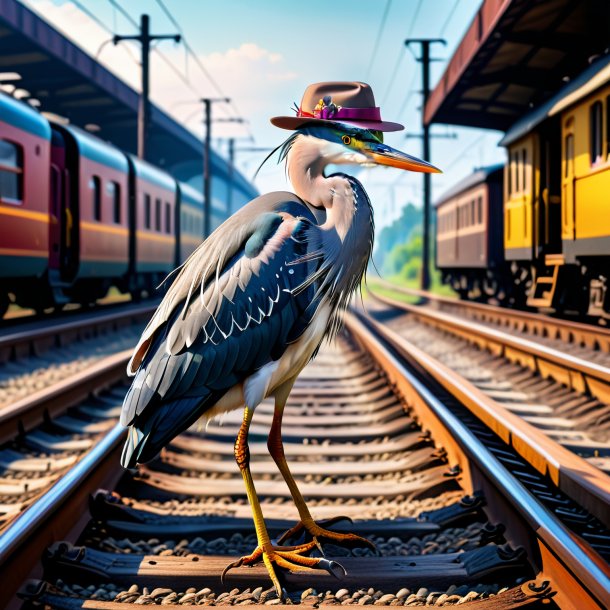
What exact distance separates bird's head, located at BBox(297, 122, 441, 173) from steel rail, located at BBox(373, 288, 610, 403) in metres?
4.16

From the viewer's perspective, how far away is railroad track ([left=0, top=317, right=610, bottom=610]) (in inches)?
101

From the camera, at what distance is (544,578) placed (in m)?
2.57

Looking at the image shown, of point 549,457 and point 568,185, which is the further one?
point 568,185

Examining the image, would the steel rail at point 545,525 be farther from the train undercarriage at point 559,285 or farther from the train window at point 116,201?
the train window at point 116,201

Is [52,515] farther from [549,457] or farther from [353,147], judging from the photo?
[549,457]

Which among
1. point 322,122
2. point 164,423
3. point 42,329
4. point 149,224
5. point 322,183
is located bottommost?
point 42,329

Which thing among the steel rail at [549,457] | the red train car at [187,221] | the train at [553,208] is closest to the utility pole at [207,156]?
the red train car at [187,221]

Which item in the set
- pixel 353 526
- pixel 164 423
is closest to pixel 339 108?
pixel 164 423

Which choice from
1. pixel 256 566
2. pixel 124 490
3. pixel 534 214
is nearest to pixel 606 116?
pixel 534 214

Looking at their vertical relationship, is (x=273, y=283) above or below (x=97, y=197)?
below

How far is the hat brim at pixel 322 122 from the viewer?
2.37 m

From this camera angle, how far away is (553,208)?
13.7 metres

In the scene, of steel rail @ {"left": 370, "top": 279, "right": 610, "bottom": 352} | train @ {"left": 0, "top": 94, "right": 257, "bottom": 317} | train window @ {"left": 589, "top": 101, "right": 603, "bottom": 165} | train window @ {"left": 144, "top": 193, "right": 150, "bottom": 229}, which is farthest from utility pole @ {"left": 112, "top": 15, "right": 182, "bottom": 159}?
train window @ {"left": 589, "top": 101, "right": 603, "bottom": 165}

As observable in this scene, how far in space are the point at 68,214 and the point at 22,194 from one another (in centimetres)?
260
